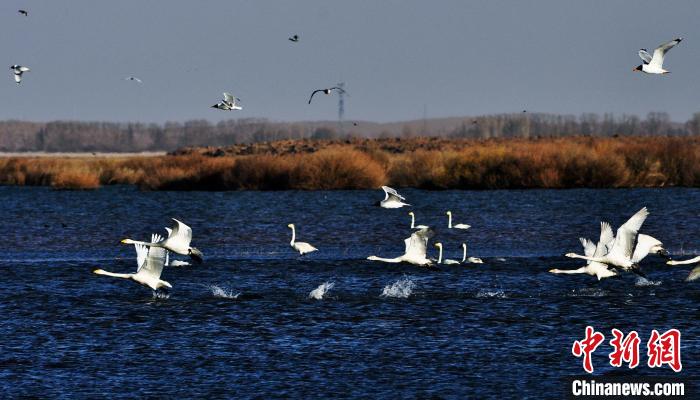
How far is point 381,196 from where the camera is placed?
6650cm

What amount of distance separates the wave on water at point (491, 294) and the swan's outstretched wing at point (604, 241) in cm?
199

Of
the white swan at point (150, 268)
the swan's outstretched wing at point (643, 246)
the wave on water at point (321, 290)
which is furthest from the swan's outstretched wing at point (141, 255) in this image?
the swan's outstretched wing at point (643, 246)

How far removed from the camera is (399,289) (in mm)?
25578

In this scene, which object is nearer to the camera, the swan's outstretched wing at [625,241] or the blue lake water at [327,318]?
the blue lake water at [327,318]

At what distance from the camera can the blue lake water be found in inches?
667

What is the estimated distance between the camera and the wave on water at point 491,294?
24484 mm

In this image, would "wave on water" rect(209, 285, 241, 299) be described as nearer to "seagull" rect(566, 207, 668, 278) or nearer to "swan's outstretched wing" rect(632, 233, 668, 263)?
"seagull" rect(566, 207, 668, 278)

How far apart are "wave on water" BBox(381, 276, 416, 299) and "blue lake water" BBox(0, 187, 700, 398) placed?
7cm

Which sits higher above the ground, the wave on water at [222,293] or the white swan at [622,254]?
the white swan at [622,254]

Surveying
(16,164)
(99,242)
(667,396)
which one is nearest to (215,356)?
(667,396)

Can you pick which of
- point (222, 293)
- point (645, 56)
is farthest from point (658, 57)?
point (222, 293)

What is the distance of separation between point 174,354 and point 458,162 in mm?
49605

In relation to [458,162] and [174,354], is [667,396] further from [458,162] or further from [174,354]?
[458,162]

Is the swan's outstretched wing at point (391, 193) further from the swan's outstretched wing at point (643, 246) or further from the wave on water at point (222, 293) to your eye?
the swan's outstretched wing at point (643, 246)
